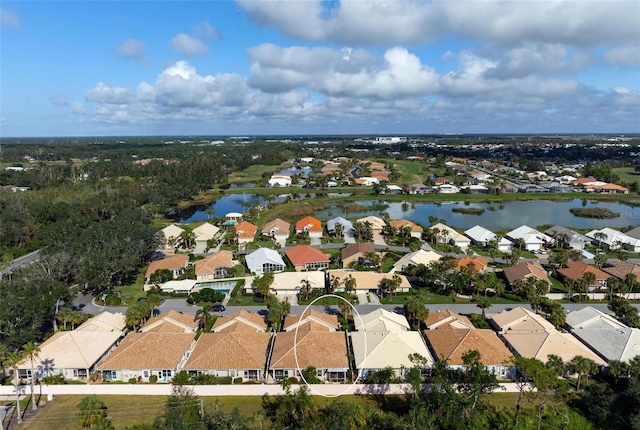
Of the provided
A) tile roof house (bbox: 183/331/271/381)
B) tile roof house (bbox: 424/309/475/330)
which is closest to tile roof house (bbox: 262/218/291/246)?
tile roof house (bbox: 424/309/475/330)

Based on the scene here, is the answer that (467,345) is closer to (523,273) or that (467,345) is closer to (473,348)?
(473,348)

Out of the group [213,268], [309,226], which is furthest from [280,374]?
[309,226]

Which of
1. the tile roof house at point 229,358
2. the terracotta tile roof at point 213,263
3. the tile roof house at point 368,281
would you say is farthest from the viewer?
the terracotta tile roof at point 213,263

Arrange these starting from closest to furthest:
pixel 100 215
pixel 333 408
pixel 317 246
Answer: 1. pixel 333 408
2. pixel 317 246
3. pixel 100 215

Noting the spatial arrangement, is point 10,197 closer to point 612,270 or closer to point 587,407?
point 587,407

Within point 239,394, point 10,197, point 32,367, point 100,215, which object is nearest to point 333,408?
point 239,394

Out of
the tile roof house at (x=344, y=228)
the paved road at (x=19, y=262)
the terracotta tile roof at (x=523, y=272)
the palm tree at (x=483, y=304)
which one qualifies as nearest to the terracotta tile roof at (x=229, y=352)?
the palm tree at (x=483, y=304)

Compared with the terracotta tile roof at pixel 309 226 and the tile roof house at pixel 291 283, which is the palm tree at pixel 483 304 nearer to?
the tile roof house at pixel 291 283
